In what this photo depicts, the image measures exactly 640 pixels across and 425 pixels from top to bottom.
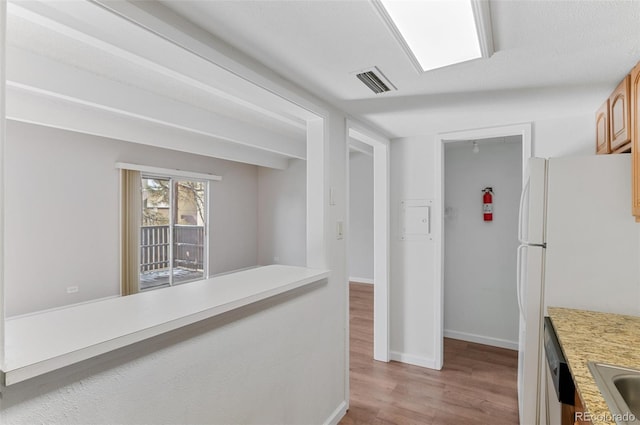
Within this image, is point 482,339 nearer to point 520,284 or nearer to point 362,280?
point 520,284

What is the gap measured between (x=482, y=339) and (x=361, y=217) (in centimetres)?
383

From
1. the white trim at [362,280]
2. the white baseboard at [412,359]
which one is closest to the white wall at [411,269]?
the white baseboard at [412,359]

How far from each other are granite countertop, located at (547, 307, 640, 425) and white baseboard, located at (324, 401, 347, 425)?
5.02 feet

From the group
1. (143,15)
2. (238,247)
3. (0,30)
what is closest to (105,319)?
(0,30)

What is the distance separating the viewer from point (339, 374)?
2.36m

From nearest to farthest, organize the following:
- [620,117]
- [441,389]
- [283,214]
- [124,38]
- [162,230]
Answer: [124,38] < [620,117] < [441,389] < [162,230] < [283,214]

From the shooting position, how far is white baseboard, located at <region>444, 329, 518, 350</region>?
349 cm

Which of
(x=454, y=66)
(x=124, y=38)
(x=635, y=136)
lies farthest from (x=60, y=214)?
(x=635, y=136)

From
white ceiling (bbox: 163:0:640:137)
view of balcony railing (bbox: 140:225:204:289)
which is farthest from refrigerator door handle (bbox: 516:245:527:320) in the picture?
view of balcony railing (bbox: 140:225:204:289)

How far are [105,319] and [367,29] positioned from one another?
1478mm

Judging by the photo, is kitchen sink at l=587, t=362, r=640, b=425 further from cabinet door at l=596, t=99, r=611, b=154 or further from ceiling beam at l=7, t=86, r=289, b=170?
ceiling beam at l=7, t=86, r=289, b=170

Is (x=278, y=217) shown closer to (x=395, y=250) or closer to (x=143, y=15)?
(x=395, y=250)

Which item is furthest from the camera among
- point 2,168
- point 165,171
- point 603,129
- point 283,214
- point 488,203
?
point 283,214

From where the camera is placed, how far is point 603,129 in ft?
7.05
